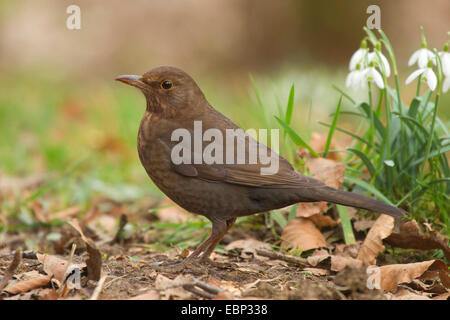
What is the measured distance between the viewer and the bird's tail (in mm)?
3150

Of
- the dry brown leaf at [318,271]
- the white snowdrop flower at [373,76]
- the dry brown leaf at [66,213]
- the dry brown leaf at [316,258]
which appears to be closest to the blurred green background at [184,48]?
the dry brown leaf at [66,213]

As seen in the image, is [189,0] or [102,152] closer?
[102,152]

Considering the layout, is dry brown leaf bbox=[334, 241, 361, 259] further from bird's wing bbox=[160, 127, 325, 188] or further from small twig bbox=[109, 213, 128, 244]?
small twig bbox=[109, 213, 128, 244]

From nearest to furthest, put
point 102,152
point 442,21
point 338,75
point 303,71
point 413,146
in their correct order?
point 413,146, point 102,152, point 338,75, point 303,71, point 442,21

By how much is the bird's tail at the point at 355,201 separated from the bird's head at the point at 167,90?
0.96 metres

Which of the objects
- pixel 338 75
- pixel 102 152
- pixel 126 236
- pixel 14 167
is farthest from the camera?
pixel 338 75

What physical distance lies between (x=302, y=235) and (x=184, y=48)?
28.6 feet

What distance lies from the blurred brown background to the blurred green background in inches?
0.8

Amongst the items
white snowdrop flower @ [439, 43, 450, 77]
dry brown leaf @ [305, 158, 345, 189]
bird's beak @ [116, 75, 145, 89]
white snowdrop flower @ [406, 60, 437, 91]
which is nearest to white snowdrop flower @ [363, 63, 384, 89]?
white snowdrop flower @ [406, 60, 437, 91]

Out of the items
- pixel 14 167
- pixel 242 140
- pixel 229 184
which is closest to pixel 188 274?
pixel 229 184

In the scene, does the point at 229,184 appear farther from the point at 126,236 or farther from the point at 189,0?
the point at 189,0

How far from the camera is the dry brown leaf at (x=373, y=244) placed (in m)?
3.47

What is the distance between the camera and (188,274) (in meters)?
3.21
